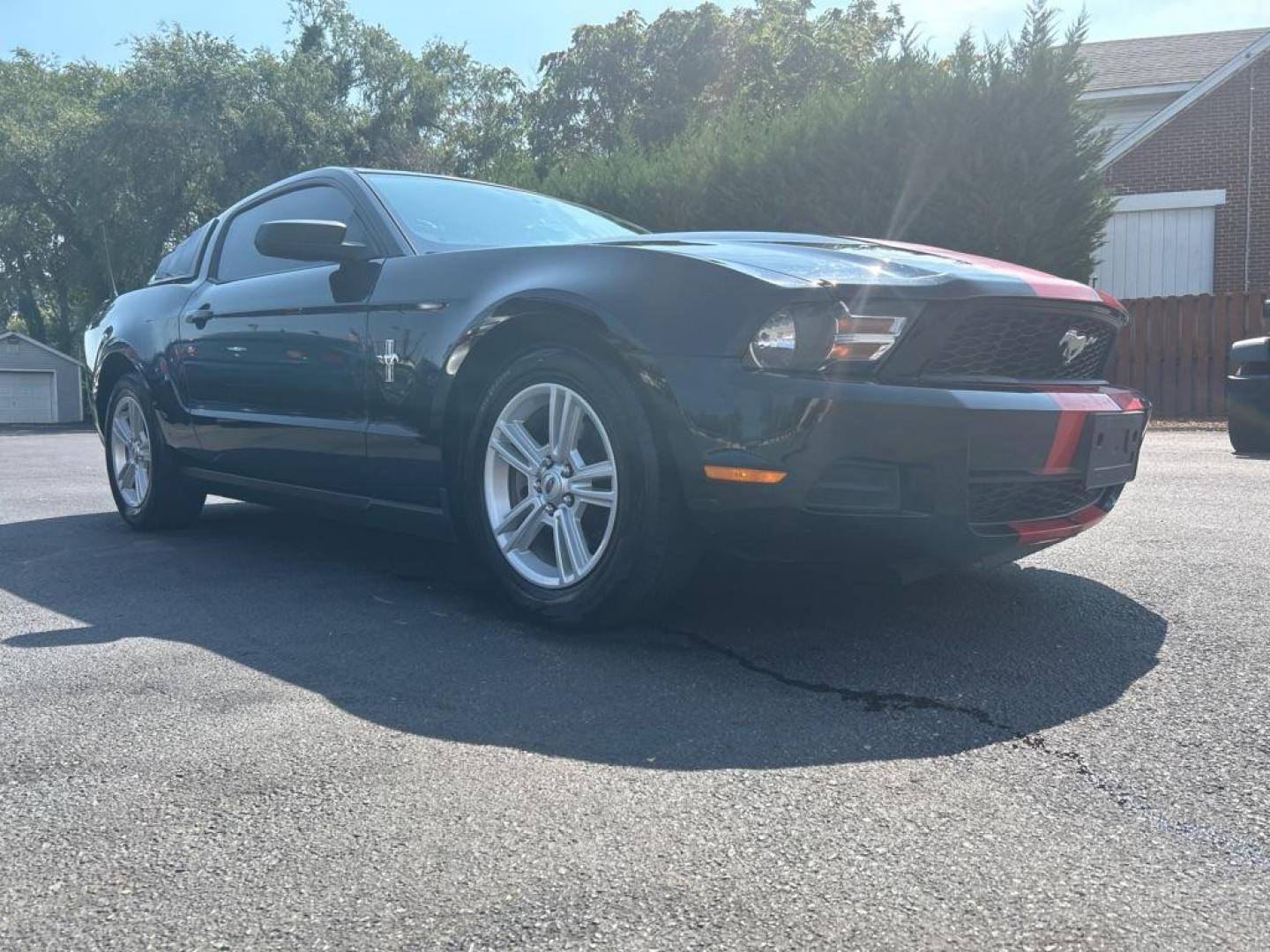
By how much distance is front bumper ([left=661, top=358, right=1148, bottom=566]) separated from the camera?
9.52 ft

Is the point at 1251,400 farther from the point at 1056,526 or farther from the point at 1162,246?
the point at 1162,246

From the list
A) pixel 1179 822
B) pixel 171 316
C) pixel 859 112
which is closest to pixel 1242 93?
pixel 859 112

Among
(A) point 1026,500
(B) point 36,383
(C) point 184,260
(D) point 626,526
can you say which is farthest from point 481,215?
(B) point 36,383

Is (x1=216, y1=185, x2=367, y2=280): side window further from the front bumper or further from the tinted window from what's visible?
the front bumper

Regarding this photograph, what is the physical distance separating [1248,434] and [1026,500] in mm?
7280

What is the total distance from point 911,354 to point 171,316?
3670 millimetres

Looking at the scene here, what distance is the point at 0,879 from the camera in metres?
1.90

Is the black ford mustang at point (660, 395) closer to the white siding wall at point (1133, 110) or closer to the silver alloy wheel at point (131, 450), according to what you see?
the silver alloy wheel at point (131, 450)

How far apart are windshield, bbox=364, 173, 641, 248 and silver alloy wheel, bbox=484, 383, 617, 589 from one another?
0.86m

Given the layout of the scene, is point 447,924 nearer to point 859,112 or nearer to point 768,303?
point 768,303

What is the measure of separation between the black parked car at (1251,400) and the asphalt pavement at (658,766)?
236 inches

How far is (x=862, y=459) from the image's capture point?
2.91 meters

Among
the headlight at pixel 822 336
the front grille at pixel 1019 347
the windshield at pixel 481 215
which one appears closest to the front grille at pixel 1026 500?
the front grille at pixel 1019 347

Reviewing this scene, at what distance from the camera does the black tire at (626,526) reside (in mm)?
3154
